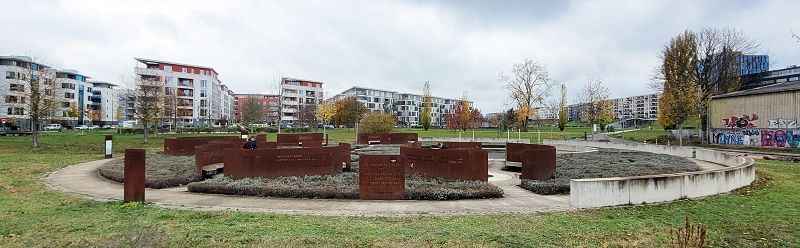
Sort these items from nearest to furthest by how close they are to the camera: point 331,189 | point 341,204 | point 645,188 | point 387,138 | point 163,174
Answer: point 645,188 < point 341,204 < point 331,189 < point 163,174 < point 387,138

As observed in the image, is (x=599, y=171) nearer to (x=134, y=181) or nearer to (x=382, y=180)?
(x=382, y=180)

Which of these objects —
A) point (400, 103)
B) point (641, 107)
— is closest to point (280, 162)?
point (400, 103)

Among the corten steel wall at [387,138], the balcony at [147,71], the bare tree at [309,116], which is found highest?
the balcony at [147,71]

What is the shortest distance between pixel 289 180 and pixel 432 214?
5755mm

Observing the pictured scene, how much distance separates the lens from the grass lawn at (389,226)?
6277 mm

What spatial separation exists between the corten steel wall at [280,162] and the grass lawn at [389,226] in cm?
412

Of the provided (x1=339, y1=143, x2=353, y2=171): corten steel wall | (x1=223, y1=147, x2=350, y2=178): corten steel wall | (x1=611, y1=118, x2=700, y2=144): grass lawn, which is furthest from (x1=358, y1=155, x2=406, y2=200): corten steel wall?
(x1=611, y1=118, x2=700, y2=144): grass lawn

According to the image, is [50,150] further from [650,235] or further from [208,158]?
[650,235]

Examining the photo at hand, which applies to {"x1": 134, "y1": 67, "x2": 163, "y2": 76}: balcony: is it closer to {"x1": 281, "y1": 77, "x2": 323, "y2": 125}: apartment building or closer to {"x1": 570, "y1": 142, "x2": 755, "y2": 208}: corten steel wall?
{"x1": 281, "y1": 77, "x2": 323, "y2": 125}: apartment building

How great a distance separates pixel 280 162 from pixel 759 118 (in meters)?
38.8

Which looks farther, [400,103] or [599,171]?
[400,103]

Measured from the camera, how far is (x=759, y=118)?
34.9 meters

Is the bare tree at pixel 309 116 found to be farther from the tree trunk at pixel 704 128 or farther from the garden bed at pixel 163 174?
the garden bed at pixel 163 174

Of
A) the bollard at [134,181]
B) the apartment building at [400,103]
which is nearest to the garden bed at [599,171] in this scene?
the bollard at [134,181]
